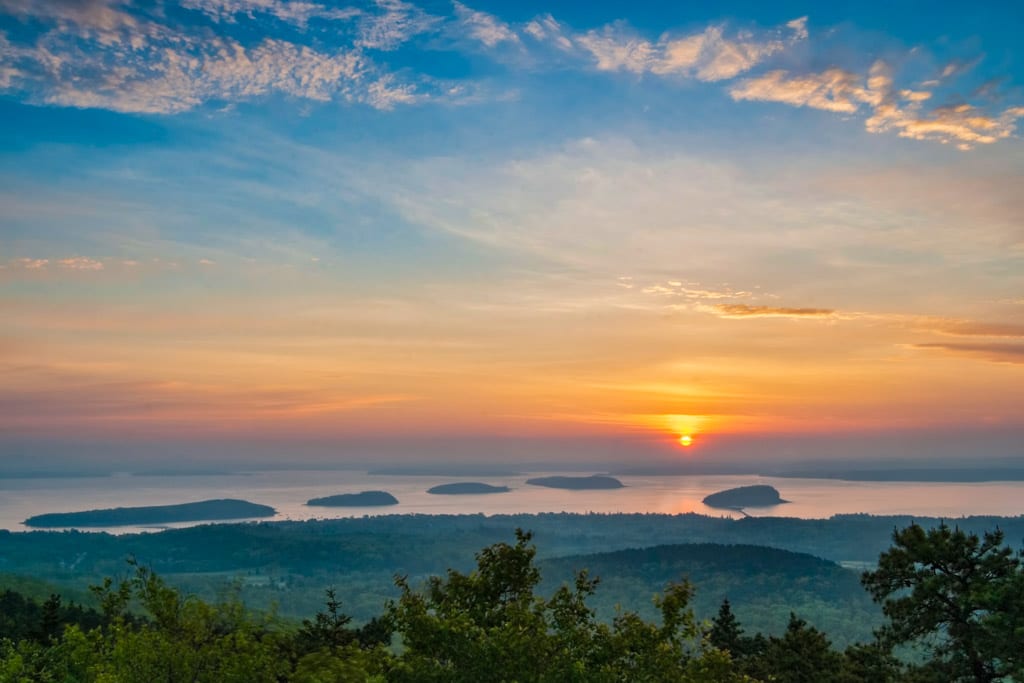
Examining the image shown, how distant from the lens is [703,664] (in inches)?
760

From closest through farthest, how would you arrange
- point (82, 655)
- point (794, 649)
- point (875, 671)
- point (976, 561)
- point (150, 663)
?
point (150, 663) < point (82, 655) < point (976, 561) < point (875, 671) < point (794, 649)

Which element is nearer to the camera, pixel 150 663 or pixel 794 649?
pixel 150 663

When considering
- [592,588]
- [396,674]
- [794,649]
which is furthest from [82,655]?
[794,649]

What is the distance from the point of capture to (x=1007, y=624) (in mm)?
29594

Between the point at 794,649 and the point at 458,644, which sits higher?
the point at 458,644

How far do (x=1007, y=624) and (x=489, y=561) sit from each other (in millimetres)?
22102

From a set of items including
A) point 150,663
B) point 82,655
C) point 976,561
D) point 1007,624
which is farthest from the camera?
point 976,561

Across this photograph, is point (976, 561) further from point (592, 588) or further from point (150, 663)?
point (150, 663)

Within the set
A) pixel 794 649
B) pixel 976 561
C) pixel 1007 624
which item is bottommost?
pixel 794 649

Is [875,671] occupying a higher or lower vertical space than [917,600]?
lower

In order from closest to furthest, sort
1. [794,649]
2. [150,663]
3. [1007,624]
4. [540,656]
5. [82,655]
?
1. [540,656]
2. [150,663]
3. [82,655]
4. [1007,624]
5. [794,649]

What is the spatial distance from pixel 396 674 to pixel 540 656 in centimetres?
372

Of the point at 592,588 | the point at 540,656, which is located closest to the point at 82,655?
the point at 540,656

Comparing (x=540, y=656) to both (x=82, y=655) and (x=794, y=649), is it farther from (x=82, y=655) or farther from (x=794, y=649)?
(x=794, y=649)
